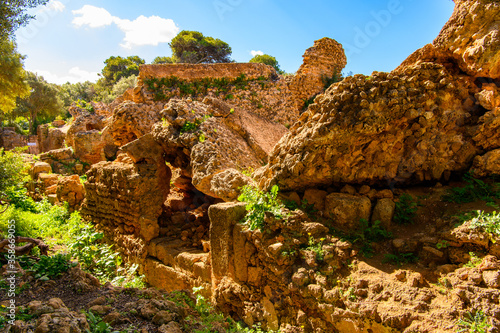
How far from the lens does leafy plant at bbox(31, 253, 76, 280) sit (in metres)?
4.05

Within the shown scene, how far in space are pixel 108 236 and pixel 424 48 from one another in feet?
23.5

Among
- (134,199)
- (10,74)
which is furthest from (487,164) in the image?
(10,74)

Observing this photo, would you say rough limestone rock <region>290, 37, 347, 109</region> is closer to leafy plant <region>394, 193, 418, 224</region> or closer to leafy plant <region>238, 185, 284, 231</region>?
leafy plant <region>238, 185, 284, 231</region>

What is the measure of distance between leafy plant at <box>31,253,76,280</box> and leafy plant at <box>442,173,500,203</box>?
5.42m

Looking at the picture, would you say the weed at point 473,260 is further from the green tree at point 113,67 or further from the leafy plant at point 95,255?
the green tree at point 113,67

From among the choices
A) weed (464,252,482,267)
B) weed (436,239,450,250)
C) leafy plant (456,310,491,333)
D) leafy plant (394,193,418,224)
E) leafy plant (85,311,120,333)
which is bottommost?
leafy plant (456,310,491,333)

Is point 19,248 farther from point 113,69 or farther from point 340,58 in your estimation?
point 113,69

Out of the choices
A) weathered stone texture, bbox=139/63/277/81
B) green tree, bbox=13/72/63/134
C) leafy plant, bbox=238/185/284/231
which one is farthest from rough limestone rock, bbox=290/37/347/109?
green tree, bbox=13/72/63/134

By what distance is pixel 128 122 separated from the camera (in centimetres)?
774

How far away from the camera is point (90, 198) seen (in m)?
7.05

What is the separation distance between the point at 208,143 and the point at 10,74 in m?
7.47

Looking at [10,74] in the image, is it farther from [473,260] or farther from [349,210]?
[473,260]

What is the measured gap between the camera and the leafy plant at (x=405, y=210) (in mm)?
3416

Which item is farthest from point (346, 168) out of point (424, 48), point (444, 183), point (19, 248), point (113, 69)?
point (113, 69)
